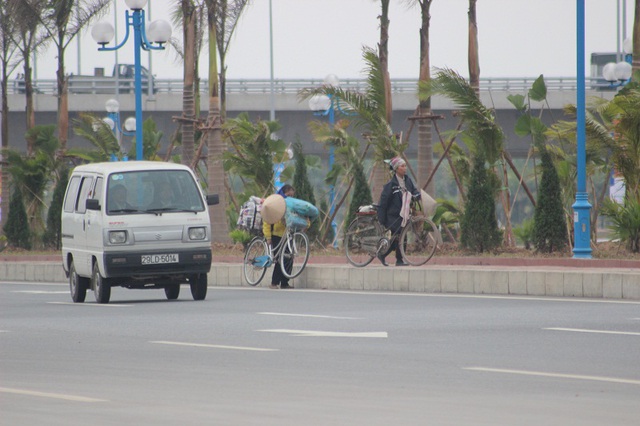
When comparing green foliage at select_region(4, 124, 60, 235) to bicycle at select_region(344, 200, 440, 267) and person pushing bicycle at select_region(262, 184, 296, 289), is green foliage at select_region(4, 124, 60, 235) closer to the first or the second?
bicycle at select_region(344, 200, 440, 267)

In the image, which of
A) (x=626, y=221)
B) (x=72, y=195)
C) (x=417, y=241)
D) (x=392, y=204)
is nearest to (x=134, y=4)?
(x=417, y=241)

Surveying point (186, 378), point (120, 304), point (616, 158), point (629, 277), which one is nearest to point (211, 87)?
point (616, 158)

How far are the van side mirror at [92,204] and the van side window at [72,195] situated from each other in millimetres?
1241

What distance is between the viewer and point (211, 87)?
33250 mm

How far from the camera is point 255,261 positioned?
75.9 ft

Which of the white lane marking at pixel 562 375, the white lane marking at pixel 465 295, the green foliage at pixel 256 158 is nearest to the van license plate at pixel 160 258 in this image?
the white lane marking at pixel 465 295

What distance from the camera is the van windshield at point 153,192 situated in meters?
20.1

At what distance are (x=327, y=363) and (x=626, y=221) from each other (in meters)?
13.2

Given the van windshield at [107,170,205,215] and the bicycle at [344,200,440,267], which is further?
the bicycle at [344,200,440,267]

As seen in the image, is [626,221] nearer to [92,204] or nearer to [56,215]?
[92,204]

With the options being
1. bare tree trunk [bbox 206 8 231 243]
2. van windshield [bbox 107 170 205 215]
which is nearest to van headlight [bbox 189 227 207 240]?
van windshield [bbox 107 170 205 215]

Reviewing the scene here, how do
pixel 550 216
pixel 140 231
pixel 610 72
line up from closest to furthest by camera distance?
pixel 140 231, pixel 550 216, pixel 610 72

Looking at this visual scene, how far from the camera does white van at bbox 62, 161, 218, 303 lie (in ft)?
64.7

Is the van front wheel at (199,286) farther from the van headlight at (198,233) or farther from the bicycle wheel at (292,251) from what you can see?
the bicycle wheel at (292,251)
